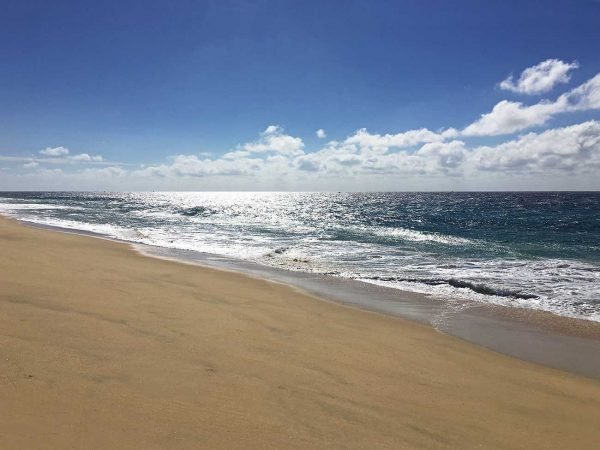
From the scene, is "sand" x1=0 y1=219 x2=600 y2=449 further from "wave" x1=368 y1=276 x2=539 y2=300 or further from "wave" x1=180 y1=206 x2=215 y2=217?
"wave" x1=180 y1=206 x2=215 y2=217

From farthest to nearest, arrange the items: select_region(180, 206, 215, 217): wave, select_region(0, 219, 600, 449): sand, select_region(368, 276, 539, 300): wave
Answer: select_region(180, 206, 215, 217): wave, select_region(368, 276, 539, 300): wave, select_region(0, 219, 600, 449): sand

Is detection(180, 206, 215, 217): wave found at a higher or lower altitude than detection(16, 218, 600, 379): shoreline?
higher

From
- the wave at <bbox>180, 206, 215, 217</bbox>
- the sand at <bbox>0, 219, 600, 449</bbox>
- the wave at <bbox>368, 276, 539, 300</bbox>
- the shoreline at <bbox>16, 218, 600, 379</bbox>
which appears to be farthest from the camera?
the wave at <bbox>180, 206, 215, 217</bbox>

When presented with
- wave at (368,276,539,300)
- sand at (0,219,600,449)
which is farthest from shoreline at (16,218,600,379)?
wave at (368,276,539,300)

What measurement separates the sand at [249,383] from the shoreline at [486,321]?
28.9 inches

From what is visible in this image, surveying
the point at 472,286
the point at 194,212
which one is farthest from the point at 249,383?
the point at 194,212

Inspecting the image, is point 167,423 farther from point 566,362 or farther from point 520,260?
point 520,260

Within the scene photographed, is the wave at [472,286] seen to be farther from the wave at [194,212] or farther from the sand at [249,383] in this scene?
the wave at [194,212]

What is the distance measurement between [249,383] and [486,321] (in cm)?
692

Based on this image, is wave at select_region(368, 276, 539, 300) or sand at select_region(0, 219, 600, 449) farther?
wave at select_region(368, 276, 539, 300)

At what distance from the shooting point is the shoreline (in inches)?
288

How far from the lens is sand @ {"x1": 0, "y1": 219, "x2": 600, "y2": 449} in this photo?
366 cm

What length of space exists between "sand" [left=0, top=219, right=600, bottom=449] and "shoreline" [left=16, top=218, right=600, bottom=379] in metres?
0.74

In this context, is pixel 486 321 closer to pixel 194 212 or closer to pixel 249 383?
pixel 249 383
